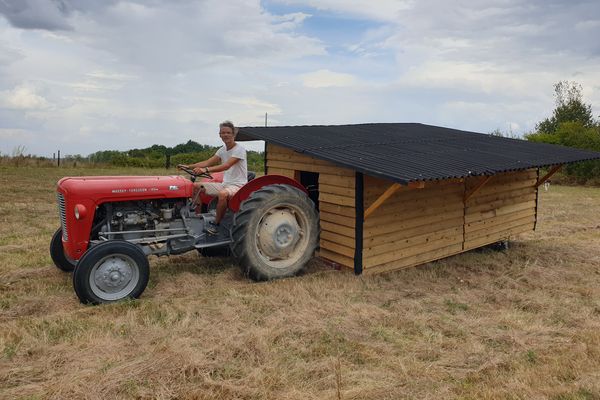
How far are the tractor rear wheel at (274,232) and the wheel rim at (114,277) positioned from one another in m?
1.23

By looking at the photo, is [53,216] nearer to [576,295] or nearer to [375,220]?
[375,220]

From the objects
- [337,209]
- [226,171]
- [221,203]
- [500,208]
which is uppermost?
[226,171]

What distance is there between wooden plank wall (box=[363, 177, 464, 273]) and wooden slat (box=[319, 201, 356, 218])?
0.73ft

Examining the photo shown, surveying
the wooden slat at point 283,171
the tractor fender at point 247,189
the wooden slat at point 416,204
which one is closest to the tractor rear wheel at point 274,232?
the tractor fender at point 247,189

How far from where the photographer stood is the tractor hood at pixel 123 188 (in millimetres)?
5297

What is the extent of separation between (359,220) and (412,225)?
42.0 inches

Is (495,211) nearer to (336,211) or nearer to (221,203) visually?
(336,211)

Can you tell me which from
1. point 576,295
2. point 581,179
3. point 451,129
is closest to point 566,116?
point 581,179

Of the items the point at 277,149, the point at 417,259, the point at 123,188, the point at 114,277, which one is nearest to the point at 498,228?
the point at 417,259

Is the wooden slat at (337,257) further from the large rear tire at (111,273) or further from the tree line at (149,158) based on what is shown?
the tree line at (149,158)

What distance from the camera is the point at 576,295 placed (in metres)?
5.87

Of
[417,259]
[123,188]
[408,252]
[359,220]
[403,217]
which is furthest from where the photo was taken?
[417,259]

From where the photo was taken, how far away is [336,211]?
6633 millimetres

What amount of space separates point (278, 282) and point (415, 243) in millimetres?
2283
